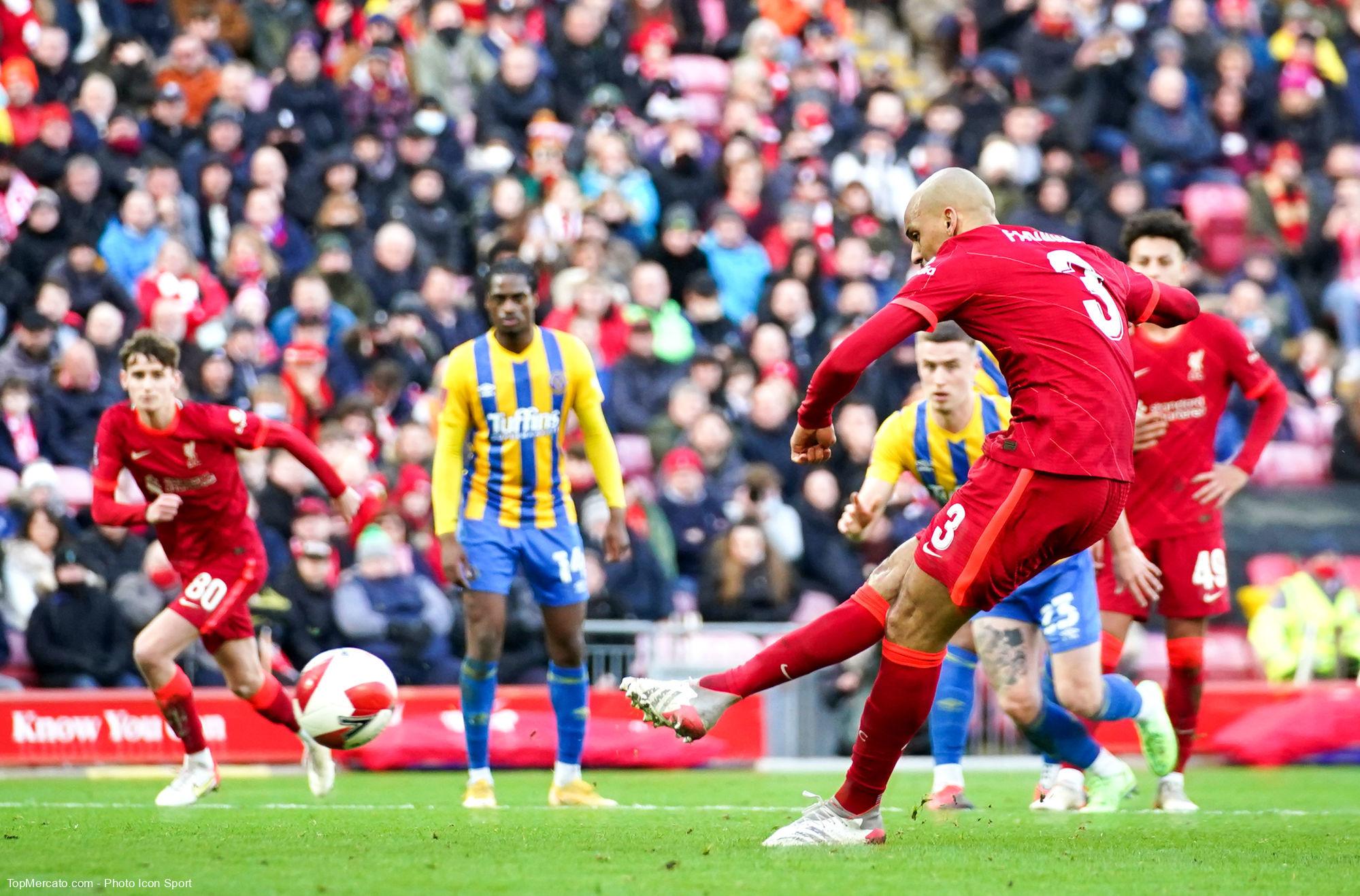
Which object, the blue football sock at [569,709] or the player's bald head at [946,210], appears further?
the blue football sock at [569,709]

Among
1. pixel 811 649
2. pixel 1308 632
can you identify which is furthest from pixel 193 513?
pixel 1308 632

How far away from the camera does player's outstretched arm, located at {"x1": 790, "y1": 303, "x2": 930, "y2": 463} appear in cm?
661

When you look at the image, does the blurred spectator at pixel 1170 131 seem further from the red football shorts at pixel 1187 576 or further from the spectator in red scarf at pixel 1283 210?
the red football shorts at pixel 1187 576

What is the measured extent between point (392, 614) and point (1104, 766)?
20.2 ft

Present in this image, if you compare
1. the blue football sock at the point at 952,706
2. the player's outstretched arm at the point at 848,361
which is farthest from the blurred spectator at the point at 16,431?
the player's outstretched arm at the point at 848,361

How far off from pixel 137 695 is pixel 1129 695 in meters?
7.12

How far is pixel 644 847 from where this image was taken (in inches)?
295

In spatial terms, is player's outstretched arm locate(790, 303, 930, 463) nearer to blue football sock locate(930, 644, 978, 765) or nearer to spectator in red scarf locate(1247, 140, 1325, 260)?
blue football sock locate(930, 644, 978, 765)

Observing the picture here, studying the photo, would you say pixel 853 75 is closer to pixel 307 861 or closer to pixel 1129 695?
pixel 1129 695

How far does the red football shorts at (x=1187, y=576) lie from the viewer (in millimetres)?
10141

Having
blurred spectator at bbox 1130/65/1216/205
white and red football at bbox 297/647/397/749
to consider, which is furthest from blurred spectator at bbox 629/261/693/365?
white and red football at bbox 297/647/397/749

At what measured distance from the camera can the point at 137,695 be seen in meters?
13.5

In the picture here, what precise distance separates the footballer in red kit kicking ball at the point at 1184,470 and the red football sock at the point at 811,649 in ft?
10.2

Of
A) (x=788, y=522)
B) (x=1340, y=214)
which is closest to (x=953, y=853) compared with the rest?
(x=788, y=522)
